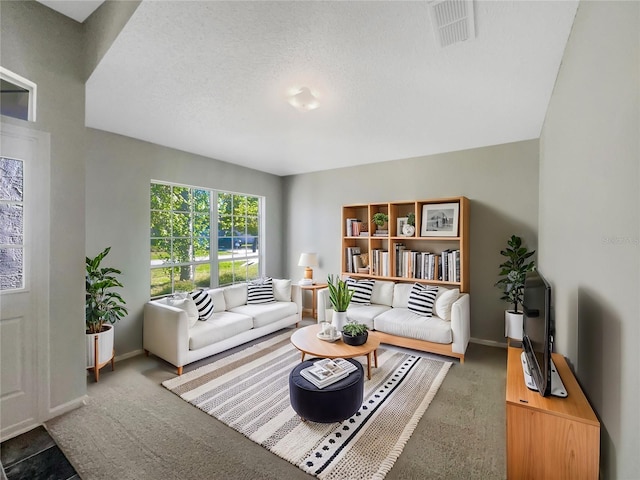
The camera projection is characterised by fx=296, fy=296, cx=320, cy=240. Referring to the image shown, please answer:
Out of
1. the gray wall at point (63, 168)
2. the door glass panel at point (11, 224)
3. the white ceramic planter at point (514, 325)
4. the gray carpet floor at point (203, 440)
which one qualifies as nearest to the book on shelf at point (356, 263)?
the white ceramic planter at point (514, 325)

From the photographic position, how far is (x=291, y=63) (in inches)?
80.0

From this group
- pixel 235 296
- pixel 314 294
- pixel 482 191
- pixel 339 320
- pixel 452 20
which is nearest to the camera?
pixel 452 20

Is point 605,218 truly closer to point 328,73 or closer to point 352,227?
point 328,73

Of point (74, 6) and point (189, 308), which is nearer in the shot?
point (74, 6)

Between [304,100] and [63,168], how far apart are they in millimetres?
1939

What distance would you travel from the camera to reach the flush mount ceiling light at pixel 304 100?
2387 millimetres

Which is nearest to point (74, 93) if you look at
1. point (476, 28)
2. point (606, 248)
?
point (476, 28)

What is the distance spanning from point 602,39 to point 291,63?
1629 millimetres

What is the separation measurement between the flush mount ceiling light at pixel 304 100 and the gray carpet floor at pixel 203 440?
258cm

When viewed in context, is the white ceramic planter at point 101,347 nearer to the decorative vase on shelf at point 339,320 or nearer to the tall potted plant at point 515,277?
the decorative vase on shelf at point 339,320

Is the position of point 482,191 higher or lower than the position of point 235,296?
higher

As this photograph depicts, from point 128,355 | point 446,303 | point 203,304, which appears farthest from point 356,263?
point 128,355

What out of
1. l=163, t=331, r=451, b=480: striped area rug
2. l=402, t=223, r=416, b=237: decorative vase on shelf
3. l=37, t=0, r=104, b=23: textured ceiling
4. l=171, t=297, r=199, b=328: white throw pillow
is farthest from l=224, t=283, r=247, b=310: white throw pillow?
l=37, t=0, r=104, b=23: textured ceiling

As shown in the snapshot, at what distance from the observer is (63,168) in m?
2.25
